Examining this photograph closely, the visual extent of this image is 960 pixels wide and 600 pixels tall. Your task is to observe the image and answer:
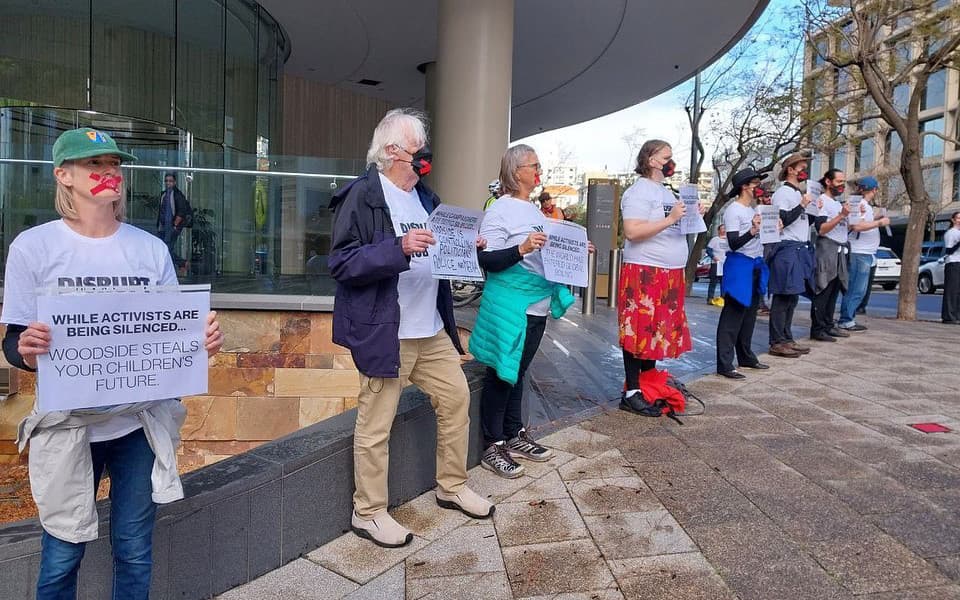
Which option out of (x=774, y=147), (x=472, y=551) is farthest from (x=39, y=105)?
(x=774, y=147)

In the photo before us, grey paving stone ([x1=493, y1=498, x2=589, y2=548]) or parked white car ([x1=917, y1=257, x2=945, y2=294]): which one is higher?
parked white car ([x1=917, y1=257, x2=945, y2=294])

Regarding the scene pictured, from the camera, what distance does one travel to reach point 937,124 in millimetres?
45031

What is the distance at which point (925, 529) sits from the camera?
3.24 metres

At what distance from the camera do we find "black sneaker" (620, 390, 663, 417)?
202 inches

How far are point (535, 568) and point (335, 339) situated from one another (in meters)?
1.32

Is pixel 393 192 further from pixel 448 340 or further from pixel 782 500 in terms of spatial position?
pixel 782 500

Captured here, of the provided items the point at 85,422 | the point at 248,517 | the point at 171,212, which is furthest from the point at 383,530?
the point at 171,212

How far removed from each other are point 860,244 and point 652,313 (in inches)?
237

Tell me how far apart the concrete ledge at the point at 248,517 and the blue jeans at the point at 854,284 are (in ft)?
25.6

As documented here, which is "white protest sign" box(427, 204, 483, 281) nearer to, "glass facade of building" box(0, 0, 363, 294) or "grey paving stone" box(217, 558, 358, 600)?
"grey paving stone" box(217, 558, 358, 600)

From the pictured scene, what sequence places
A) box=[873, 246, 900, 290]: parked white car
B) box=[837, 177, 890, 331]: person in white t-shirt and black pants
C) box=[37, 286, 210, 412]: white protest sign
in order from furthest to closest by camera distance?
Answer: box=[873, 246, 900, 290]: parked white car
box=[837, 177, 890, 331]: person in white t-shirt and black pants
box=[37, 286, 210, 412]: white protest sign

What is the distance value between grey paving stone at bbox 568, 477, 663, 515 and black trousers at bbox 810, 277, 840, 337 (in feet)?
18.8

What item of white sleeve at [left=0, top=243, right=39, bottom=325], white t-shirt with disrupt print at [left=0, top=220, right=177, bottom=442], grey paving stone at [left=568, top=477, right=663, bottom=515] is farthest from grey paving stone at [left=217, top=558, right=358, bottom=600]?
white sleeve at [left=0, top=243, right=39, bottom=325]

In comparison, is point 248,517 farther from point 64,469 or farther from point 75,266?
point 75,266
